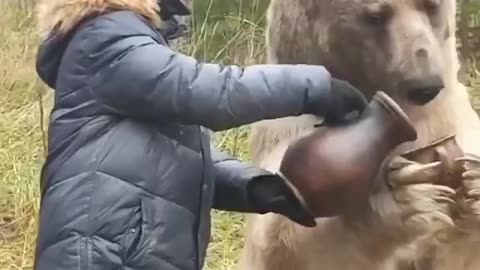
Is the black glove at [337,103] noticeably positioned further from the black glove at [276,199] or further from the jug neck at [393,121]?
the black glove at [276,199]

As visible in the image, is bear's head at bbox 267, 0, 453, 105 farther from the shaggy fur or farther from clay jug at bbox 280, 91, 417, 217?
clay jug at bbox 280, 91, 417, 217

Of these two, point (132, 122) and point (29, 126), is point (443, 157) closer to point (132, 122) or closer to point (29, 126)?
point (132, 122)

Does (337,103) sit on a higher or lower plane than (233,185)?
higher

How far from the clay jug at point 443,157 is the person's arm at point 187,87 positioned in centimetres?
39

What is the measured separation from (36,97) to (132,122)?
4.76 metres

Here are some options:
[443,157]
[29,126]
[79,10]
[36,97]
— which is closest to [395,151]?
[443,157]

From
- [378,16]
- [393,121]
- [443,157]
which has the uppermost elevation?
[378,16]

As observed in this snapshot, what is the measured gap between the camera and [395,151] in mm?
2959

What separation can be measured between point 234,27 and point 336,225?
13.4 ft

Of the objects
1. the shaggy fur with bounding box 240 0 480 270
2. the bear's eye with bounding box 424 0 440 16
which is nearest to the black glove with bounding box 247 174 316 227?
the shaggy fur with bounding box 240 0 480 270

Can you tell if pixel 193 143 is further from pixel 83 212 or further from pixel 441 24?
pixel 441 24

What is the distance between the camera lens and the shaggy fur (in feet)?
9.89

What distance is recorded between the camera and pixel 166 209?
8.93ft

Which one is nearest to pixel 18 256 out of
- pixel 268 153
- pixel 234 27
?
pixel 234 27
